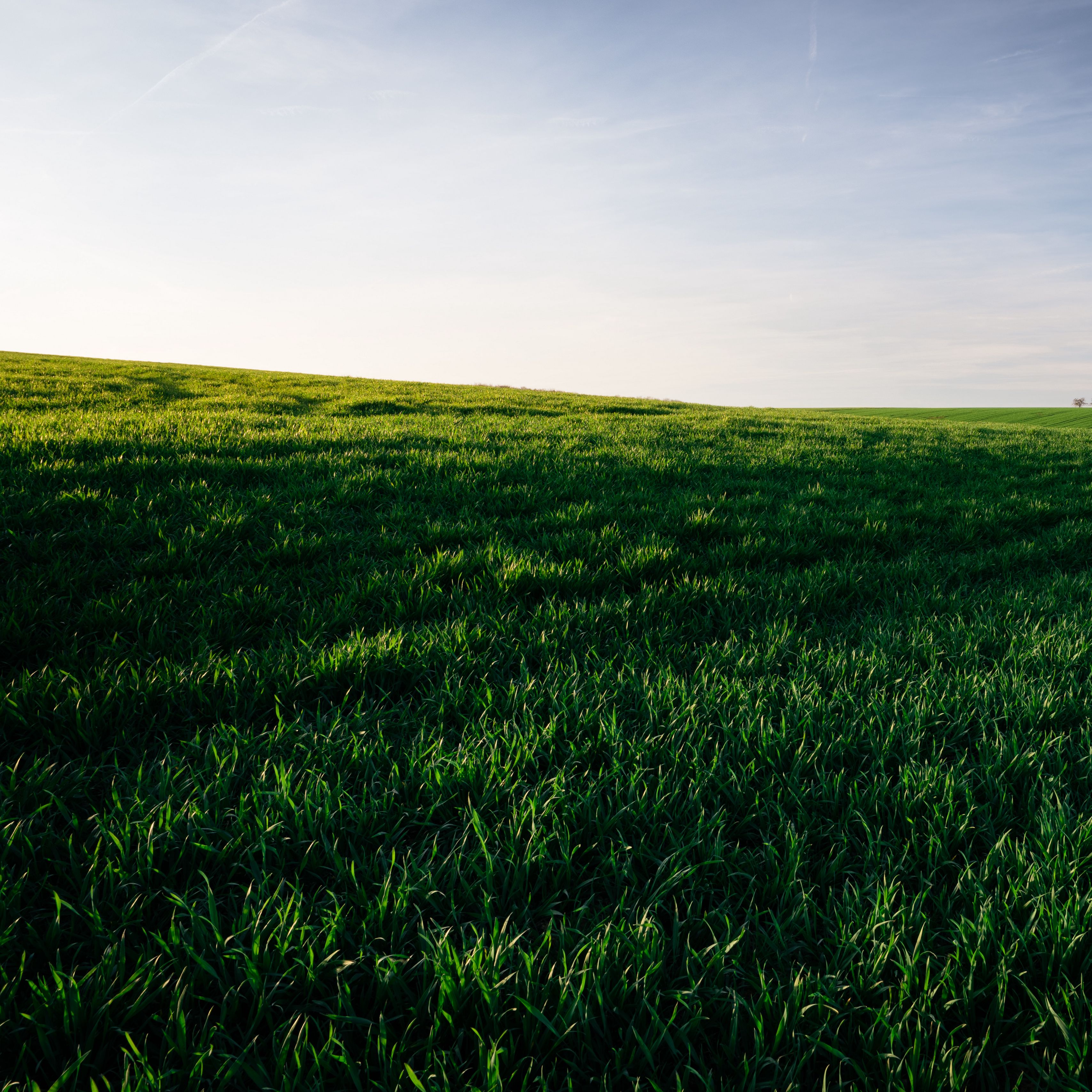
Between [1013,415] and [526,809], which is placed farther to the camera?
[1013,415]

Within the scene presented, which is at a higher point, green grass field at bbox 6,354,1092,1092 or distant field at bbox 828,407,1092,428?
distant field at bbox 828,407,1092,428

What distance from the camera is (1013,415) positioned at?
190 ft

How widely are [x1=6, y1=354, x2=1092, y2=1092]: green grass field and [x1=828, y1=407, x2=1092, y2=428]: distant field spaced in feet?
155

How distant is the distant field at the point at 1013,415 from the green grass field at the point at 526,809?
47396 millimetres

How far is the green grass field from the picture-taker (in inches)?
56.9

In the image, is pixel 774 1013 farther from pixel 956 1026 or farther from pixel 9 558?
pixel 9 558

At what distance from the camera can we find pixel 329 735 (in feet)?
7.99

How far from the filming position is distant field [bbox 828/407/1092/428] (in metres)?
48.4

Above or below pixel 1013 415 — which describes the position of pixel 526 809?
below

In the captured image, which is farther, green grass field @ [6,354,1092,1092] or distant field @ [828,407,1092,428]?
distant field @ [828,407,1092,428]

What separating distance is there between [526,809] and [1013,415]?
73152 millimetres

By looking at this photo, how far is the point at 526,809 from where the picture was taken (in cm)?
207

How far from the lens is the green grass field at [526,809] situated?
145cm

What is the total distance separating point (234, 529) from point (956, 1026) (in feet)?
15.8
